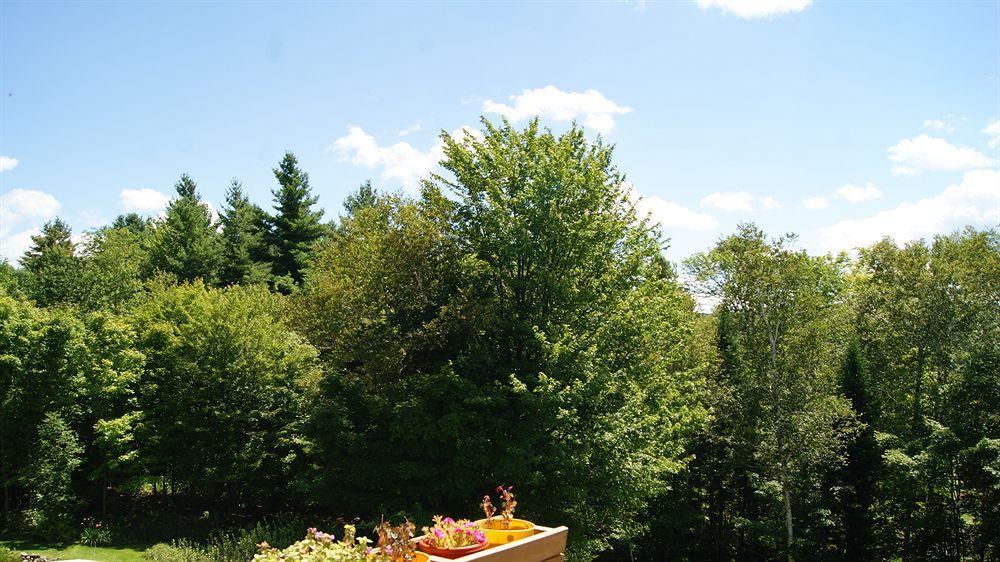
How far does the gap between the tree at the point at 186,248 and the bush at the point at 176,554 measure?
1985cm

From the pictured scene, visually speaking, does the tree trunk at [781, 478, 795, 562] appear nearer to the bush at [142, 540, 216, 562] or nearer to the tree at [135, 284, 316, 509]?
the tree at [135, 284, 316, 509]

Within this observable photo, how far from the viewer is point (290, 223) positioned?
35.2 metres

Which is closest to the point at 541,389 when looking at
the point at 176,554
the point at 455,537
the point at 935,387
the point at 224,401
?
the point at 455,537

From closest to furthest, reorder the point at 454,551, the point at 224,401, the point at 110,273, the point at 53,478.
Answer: the point at 454,551
the point at 53,478
the point at 224,401
the point at 110,273

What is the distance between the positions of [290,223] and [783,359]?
28.5 m

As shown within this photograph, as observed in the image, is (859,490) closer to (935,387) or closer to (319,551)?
(935,387)

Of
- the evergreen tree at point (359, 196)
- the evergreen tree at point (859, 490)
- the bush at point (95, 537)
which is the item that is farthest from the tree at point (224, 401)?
the evergreen tree at point (359, 196)

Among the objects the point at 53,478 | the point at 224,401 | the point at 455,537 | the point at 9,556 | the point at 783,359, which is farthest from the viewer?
the point at 224,401

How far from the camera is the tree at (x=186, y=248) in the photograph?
109ft

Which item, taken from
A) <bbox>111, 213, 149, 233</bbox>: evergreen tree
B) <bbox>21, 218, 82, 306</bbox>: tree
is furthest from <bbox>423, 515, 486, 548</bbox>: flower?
<bbox>111, 213, 149, 233</bbox>: evergreen tree

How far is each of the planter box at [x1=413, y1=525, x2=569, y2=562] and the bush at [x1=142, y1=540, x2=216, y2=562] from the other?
36.5ft

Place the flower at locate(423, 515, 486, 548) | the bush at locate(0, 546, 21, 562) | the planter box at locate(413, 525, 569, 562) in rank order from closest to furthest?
1. the planter box at locate(413, 525, 569, 562)
2. the flower at locate(423, 515, 486, 548)
3. the bush at locate(0, 546, 21, 562)

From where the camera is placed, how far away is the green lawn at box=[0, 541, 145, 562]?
49.4 ft

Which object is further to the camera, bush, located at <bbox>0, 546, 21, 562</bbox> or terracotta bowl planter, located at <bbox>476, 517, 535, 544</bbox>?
bush, located at <bbox>0, 546, 21, 562</bbox>
